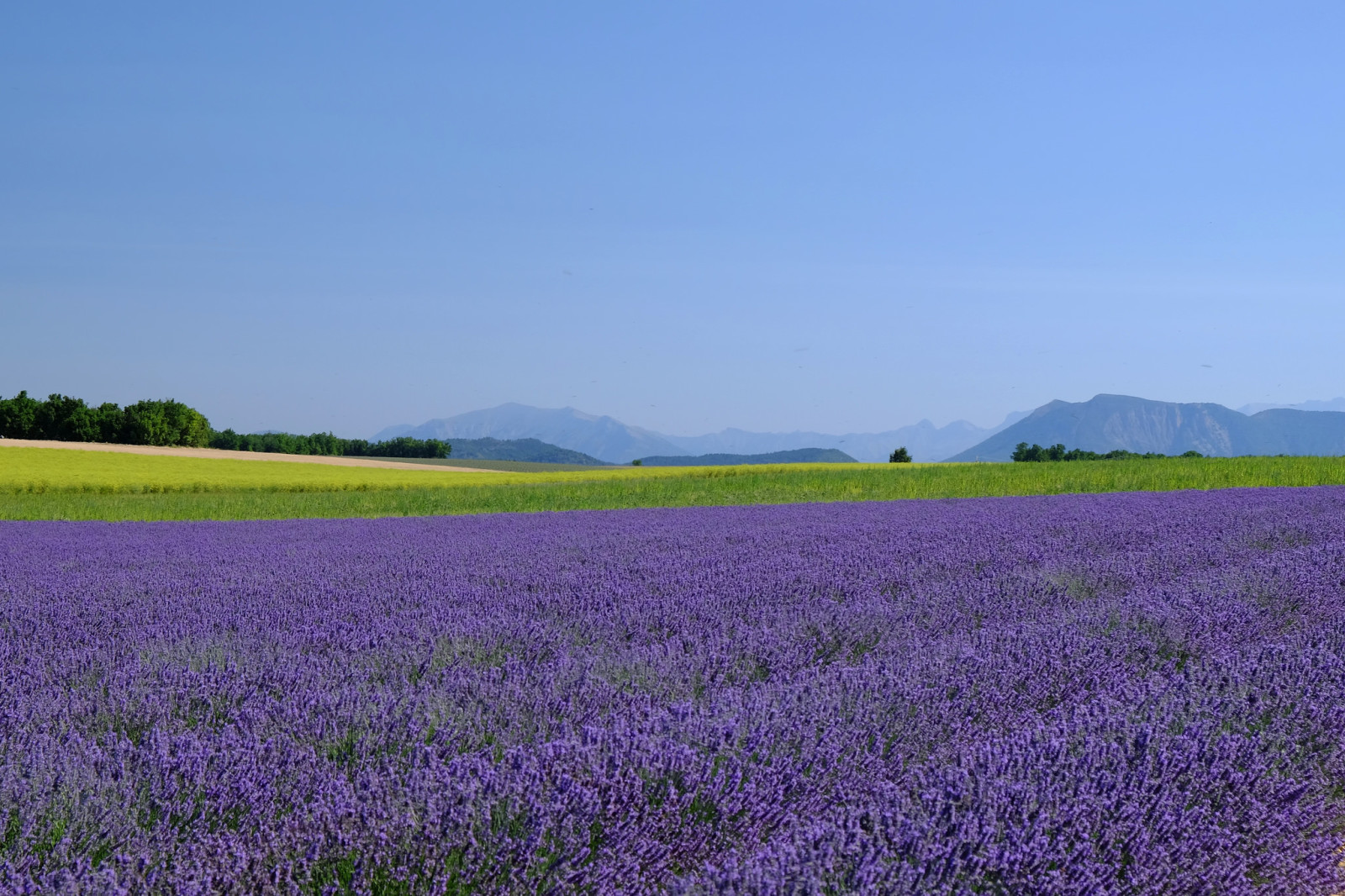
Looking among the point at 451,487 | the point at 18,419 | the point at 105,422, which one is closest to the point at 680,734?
the point at 451,487

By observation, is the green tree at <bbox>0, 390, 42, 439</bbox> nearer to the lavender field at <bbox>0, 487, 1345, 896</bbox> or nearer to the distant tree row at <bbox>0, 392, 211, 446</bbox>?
the distant tree row at <bbox>0, 392, 211, 446</bbox>

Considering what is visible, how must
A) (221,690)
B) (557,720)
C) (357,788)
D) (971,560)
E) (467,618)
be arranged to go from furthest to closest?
(971,560), (467,618), (221,690), (557,720), (357,788)

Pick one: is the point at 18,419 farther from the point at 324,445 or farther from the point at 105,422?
the point at 324,445

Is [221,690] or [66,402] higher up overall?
[66,402]

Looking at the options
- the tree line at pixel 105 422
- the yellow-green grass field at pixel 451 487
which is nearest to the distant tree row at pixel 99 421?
the tree line at pixel 105 422

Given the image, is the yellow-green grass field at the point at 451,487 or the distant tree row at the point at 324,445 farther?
the distant tree row at the point at 324,445

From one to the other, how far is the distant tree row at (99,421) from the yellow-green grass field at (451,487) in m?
24.7

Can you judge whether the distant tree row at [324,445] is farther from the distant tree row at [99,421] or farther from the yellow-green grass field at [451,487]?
the yellow-green grass field at [451,487]

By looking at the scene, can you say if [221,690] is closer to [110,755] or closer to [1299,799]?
[110,755]

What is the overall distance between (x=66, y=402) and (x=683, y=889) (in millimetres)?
64097

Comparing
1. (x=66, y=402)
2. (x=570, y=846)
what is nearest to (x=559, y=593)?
(x=570, y=846)

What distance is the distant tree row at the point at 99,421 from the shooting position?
2080 inches

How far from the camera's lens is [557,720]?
2531 mm

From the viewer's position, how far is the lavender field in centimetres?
179
